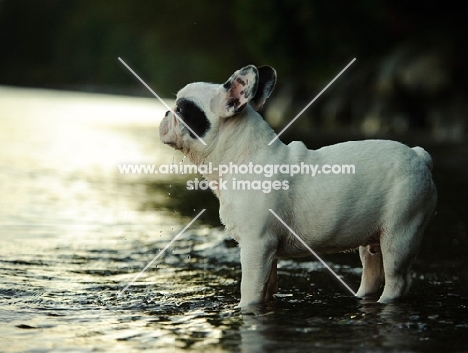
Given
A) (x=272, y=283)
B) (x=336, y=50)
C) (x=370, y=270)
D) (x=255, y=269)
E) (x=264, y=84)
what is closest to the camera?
(x=255, y=269)

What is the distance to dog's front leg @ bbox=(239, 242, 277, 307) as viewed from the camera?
7.39 meters

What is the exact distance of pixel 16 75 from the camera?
110 metres

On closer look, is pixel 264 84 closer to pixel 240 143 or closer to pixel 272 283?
pixel 240 143

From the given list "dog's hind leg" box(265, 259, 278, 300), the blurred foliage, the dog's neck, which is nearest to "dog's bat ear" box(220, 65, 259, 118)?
the dog's neck

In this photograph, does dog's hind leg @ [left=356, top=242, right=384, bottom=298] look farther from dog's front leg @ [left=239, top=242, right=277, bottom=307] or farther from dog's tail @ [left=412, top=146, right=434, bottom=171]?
dog's front leg @ [left=239, top=242, right=277, bottom=307]

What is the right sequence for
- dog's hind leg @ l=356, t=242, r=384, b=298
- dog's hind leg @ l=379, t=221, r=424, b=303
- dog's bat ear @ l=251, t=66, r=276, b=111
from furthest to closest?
dog's hind leg @ l=356, t=242, r=384, b=298
dog's bat ear @ l=251, t=66, r=276, b=111
dog's hind leg @ l=379, t=221, r=424, b=303

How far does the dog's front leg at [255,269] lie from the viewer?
7.39 metres

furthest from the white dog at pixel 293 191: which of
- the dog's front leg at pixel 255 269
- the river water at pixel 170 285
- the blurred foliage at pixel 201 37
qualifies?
the blurred foliage at pixel 201 37

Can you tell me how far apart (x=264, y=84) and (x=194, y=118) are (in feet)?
2.21

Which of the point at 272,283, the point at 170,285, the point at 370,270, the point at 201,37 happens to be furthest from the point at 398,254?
the point at 201,37

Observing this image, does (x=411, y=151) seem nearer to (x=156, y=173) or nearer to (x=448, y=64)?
(x=156, y=173)

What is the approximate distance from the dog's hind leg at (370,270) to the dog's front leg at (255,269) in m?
1.11

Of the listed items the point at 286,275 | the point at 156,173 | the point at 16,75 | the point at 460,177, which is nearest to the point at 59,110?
the point at 156,173

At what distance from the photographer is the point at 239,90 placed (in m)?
7.43
